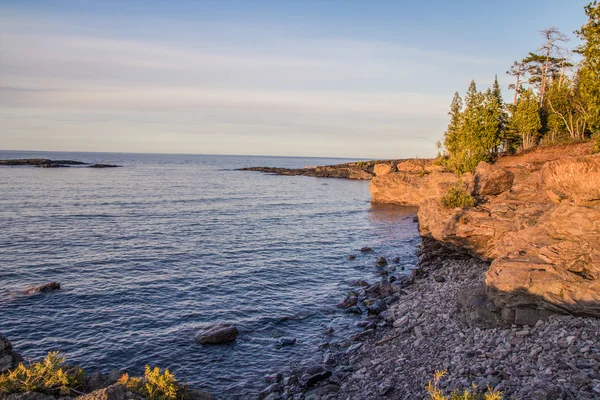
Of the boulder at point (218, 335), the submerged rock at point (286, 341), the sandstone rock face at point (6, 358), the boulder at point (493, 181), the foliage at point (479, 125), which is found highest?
the foliage at point (479, 125)

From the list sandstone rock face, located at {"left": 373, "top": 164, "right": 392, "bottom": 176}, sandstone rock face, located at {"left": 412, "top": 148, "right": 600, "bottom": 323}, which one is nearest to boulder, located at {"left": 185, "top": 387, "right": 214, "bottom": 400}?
sandstone rock face, located at {"left": 412, "top": 148, "right": 600, "bottom": 323}

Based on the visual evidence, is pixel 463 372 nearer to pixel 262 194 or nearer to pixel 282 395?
pixel 282 395

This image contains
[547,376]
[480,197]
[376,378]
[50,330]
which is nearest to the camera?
[547,376]

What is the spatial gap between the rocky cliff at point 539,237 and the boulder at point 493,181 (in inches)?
3.6

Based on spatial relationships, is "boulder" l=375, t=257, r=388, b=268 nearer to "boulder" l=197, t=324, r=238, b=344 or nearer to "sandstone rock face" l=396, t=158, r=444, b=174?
"boulder" l=197, t=324, r=238, b=344

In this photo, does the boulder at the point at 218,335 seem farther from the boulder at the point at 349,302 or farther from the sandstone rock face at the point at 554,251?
the sandstone rock face at the point at 554,251

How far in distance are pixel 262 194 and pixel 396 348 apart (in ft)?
231

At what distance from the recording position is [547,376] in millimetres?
13875

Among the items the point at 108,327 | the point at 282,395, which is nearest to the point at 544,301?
the point at 282,395

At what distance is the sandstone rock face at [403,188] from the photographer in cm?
7356

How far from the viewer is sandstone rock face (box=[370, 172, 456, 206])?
73.6 metres

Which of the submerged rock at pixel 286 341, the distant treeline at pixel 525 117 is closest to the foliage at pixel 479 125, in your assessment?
the distant treeline at pixel 525 117

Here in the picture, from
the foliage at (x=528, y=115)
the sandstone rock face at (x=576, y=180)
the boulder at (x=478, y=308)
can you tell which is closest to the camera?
the boulder at (x=478, y=308)

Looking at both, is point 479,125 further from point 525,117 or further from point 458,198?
point 458,198
